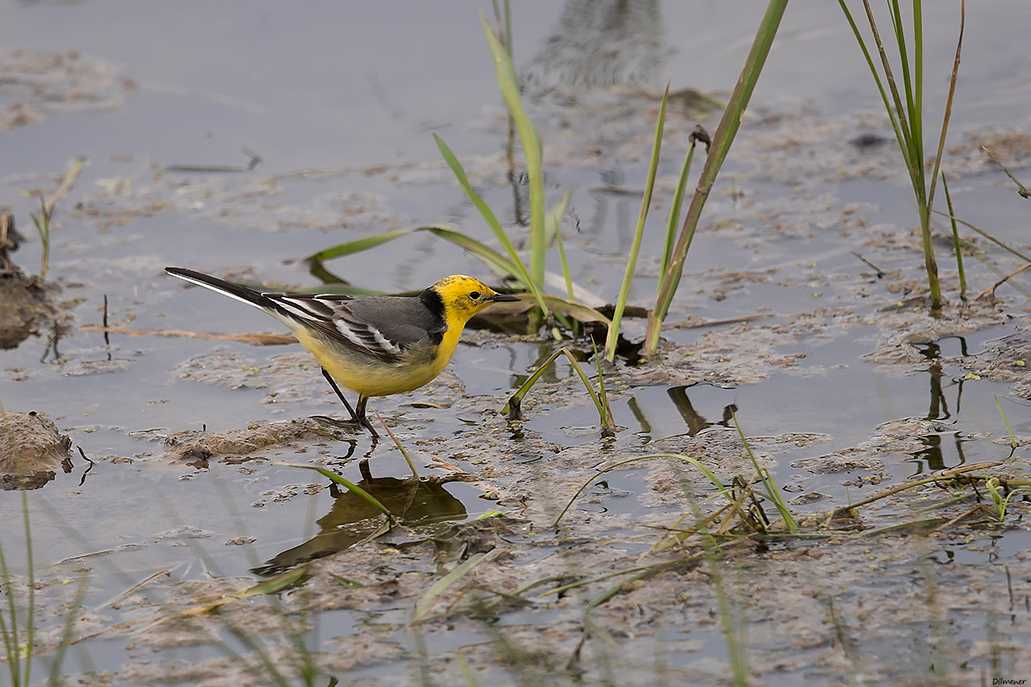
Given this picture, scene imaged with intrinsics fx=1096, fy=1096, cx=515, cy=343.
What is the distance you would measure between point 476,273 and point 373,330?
1835mm

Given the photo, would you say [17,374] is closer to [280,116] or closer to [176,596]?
[176,596]

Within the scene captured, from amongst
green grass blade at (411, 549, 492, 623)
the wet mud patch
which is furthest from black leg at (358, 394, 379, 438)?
the wet mud patch

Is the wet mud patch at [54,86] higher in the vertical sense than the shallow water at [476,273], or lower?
higher

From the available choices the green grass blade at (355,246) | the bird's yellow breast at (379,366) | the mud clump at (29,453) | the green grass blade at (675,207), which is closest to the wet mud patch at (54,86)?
the green grass blade at (355,246)

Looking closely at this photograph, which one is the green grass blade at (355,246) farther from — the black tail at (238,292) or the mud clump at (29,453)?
the mud clump at (29,453)

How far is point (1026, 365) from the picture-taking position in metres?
5.74

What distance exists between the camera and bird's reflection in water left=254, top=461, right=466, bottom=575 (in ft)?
15.7

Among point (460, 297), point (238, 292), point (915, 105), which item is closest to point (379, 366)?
point (460, 297)

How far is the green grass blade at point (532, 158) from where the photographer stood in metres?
6.84

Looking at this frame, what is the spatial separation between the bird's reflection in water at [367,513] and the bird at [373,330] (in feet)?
2.02

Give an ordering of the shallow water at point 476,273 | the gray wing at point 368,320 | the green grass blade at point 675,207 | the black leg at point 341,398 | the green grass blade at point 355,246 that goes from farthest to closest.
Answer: the green grass blade at point 355,246 → the black leg at point 341,398 → the green grass blade at point 675,207 → the gray wing at point 368,320 → the shallow water at point 476,273

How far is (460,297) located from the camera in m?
6.44

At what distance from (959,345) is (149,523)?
14.5 feet

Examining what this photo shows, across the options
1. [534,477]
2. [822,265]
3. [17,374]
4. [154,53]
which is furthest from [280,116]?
[534,477]
